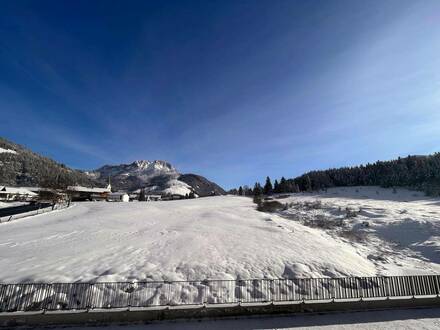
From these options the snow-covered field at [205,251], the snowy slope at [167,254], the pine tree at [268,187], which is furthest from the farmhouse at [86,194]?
the pine tree at [268,187]

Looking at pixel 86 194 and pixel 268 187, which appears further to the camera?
pixel 268 187

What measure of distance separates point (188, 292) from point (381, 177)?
13885cm

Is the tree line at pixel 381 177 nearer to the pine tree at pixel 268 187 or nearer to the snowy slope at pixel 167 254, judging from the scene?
the pine tree at pixel 268 187

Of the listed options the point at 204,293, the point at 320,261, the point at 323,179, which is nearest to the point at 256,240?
the point at 320,261

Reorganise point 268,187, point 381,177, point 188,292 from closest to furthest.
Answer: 1. point 188,292
2. point 381,177
3. point 268,187

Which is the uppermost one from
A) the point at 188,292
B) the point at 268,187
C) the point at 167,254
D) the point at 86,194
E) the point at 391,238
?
the point at 268,187

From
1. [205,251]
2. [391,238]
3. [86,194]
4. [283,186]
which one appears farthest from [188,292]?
[283,186]

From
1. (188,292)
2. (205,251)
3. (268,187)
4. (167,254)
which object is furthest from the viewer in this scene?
(268,187)

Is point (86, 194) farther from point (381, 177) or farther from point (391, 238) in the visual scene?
point (381, 177)

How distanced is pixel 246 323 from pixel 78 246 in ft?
63.5

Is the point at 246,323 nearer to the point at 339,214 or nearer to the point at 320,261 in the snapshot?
the point at 320,261

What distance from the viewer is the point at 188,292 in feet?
48.5

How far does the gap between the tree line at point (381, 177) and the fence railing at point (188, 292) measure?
94243 millimetres

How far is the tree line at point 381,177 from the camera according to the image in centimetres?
10150
